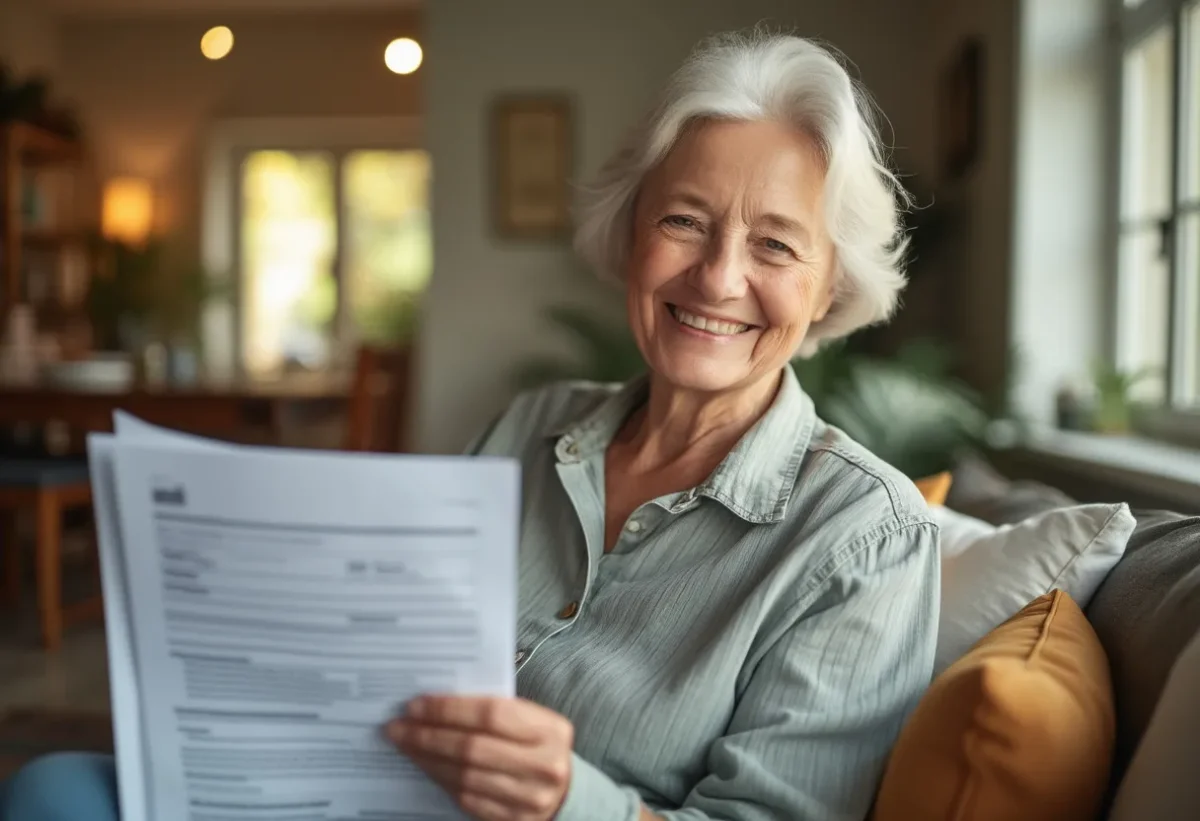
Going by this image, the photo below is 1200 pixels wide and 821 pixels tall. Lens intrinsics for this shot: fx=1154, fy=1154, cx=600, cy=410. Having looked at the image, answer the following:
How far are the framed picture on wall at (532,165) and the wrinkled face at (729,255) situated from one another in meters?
3.43

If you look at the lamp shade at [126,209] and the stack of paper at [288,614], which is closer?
the stack of paper at [288,614]

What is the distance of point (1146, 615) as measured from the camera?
952 mm

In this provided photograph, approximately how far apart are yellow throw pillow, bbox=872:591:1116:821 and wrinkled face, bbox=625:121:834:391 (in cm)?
45

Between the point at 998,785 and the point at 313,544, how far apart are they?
0.50 meters

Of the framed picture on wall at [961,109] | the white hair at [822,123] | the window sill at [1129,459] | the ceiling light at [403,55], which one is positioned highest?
the ceiling light at [403,55]

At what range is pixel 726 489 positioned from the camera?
1118 millimetres

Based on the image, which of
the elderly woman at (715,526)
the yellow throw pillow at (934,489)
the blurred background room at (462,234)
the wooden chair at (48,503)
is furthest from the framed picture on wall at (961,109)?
the wooden chair at (48,503)

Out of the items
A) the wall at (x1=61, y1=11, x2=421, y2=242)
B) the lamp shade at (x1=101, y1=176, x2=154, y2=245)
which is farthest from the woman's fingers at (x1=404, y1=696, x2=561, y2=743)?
the lamp shade at (x1=101, y1=176, x2=154, y2=245)

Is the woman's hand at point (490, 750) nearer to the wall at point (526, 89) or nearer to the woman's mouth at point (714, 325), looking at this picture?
the woman's mouth at point (714, 325)

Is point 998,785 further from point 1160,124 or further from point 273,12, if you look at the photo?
point 273,12

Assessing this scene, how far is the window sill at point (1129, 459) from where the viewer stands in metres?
1.71

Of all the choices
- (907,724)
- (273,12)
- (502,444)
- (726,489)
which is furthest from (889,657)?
(273,12)

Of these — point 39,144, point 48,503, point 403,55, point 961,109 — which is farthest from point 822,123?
point 39,144

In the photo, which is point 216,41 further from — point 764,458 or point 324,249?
point 764,458
